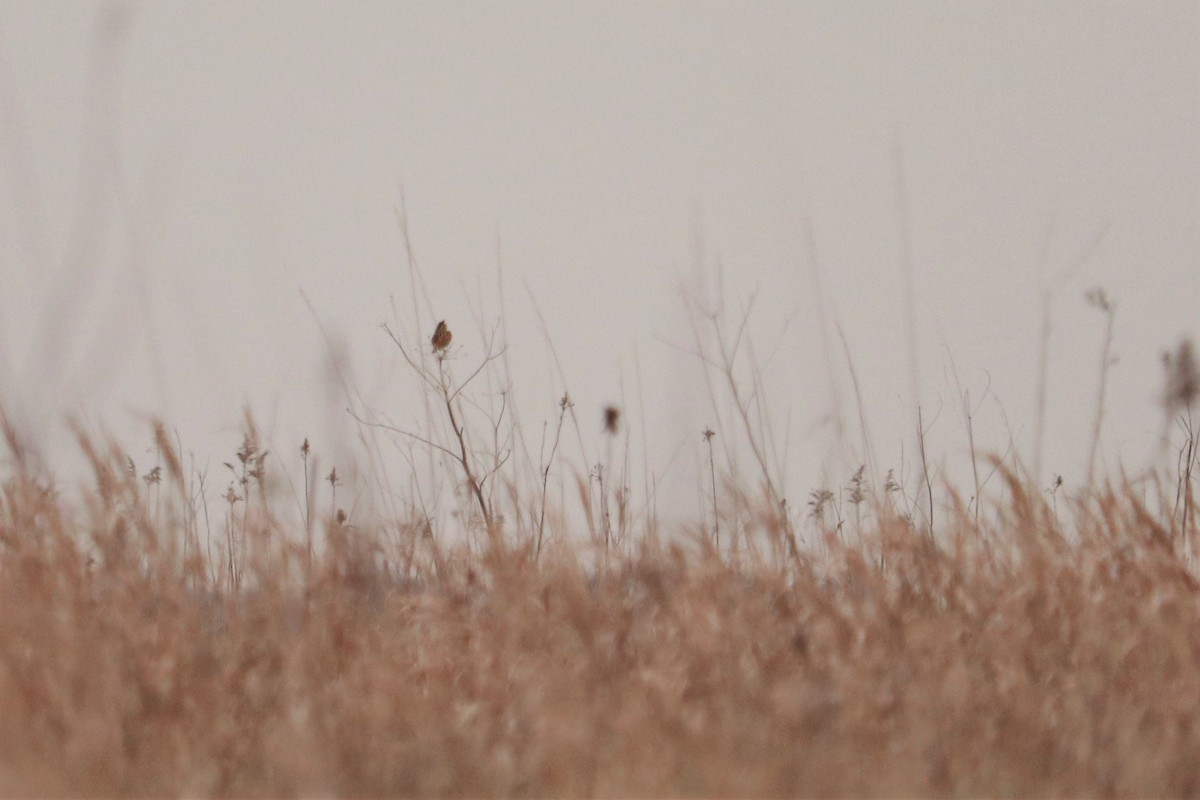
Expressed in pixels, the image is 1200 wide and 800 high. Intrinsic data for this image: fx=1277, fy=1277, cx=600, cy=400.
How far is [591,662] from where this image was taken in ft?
6.24

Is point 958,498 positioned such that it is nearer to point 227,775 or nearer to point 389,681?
point 389,681

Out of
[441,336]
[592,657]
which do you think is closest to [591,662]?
[592,657]

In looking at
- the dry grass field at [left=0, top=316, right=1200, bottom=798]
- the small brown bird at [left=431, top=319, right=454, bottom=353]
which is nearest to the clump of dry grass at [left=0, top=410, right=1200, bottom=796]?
the dry grass field at [left=0, top=316, right=1200, bottom=798]

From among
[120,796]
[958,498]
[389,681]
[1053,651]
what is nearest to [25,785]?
[120,796]

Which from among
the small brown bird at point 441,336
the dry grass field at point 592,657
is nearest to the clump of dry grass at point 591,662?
the dry grass field at point 592,657

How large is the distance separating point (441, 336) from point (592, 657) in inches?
40.2

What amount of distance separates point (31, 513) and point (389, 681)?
2.63ft

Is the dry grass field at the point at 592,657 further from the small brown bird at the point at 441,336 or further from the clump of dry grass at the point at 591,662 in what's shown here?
the small brown bird at the point at 441,336

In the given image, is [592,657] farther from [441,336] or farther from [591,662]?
[441,336]

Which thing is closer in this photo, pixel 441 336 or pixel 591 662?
pixel 591 662

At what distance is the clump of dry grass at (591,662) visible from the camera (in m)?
1.64

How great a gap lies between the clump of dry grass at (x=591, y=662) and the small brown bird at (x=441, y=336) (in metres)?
0.50

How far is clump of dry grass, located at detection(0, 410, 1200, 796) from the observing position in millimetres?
1639

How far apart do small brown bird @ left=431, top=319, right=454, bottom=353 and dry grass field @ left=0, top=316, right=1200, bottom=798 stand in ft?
1.47
